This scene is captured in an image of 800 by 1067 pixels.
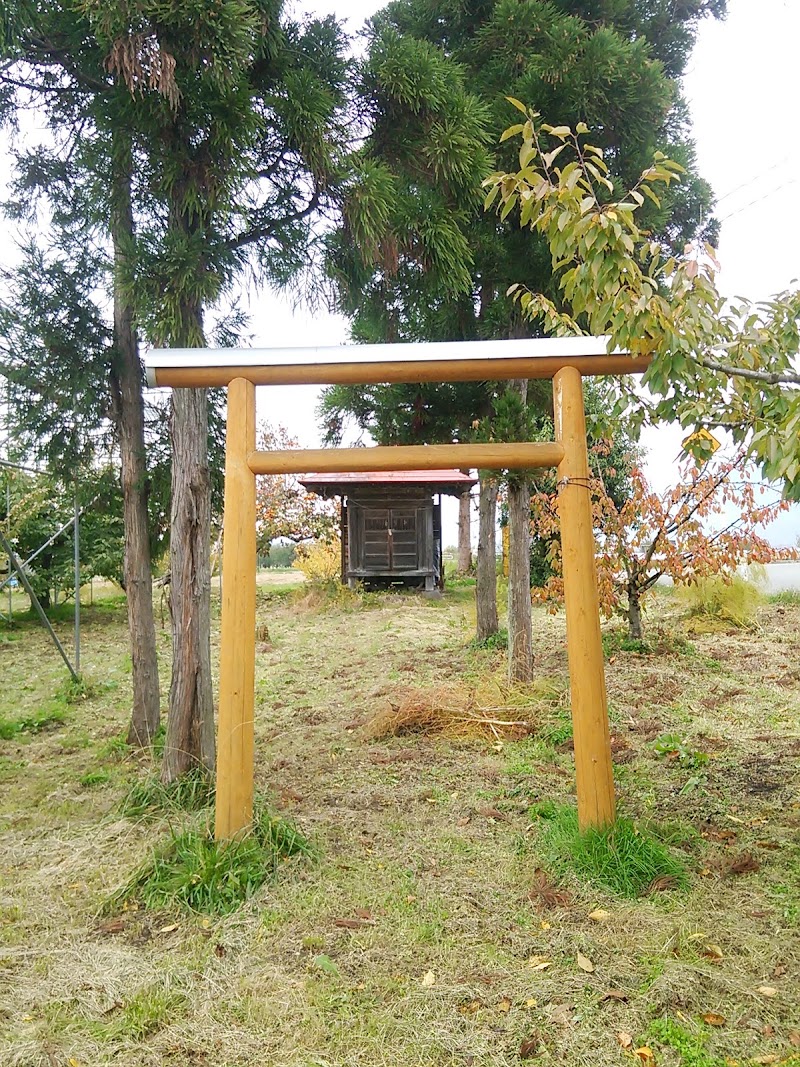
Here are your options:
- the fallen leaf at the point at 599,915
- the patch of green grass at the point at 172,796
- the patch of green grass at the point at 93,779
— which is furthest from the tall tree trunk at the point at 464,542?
the fallen leaf at the point at 599,915

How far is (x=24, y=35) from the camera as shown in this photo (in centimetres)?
362

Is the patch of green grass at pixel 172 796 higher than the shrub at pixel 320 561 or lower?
lower

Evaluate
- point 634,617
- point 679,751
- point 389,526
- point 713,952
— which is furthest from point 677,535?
point 389,526

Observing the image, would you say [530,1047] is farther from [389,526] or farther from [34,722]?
[389,526]

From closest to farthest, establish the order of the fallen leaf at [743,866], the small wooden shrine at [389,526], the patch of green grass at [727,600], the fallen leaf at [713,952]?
the fallen leaf at [713,952] → the fallen leaf at [743,866] → the patch of green grass at [727,600] → the small wooden shrine at [389,526]

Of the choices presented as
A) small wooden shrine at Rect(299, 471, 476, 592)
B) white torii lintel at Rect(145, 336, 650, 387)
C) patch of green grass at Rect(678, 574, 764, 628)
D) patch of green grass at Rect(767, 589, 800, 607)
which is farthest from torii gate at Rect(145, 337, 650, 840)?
small wooden shrine at Rect(299, 471, 476, 592)

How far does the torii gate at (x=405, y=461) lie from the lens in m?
3.03

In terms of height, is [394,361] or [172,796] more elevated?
[394,361]

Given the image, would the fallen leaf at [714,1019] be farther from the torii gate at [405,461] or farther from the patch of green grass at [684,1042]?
the torii gate at [405,461]

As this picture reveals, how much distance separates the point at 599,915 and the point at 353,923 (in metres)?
0.92

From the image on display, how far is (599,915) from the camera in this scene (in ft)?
8.62

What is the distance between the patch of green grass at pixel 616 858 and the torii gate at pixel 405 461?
0.09m

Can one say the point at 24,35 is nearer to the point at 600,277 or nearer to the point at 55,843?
the point at 600,277

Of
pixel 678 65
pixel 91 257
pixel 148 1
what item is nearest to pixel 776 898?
pixel 148 1
